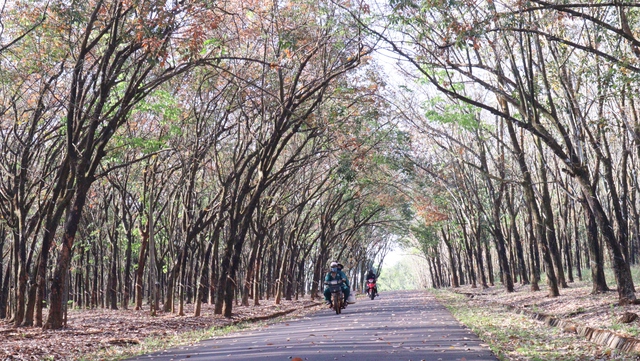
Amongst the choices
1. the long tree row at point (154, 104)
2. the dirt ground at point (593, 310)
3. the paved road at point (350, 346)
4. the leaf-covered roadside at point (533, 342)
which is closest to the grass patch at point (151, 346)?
the paved road at point (350, 346)

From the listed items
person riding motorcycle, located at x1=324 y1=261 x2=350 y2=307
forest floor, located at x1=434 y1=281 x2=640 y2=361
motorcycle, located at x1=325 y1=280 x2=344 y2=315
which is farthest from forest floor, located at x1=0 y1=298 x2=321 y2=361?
forest floor, located at x1=434 y1=281 x2=640 y2=361

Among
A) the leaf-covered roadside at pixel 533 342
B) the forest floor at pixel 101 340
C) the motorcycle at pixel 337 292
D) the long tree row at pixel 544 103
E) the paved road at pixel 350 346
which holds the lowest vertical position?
the leaf-covered roadside at pixel 533 342

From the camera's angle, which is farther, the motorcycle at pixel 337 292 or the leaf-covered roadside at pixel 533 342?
the motorcycle at pixel 337 292

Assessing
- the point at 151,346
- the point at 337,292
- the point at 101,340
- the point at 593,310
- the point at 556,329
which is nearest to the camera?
the point at 151,346

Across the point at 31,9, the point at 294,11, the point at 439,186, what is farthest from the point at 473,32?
the point at 439,186

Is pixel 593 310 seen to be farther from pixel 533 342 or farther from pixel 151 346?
pixel 151 346

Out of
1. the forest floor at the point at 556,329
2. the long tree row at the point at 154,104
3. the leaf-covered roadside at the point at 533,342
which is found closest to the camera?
the leaf-covered roadside at the point at 533,342

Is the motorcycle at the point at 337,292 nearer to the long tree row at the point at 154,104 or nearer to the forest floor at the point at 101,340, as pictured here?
the long tree row at the point at 154,104

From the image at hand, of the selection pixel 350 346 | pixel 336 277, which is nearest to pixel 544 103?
pixel 336 277

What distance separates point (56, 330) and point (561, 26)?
1381cm

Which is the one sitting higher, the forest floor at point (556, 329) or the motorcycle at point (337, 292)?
the motorcycle at point (337, 292)

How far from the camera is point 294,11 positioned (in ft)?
62.3

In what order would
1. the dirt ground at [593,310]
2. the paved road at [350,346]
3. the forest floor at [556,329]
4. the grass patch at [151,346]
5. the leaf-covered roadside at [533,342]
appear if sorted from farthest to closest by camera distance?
the grass patch at [151,346]
the dirt ground at [593,310]
the paved road at [350,346]
the forest floor at [556,329]
the leaf-covered roadside at [533,342]

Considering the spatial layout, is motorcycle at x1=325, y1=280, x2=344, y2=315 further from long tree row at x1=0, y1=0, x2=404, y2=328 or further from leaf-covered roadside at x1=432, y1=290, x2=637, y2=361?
leaf-covered roadside at x1=432, y1=290, x2=637, y2=361
